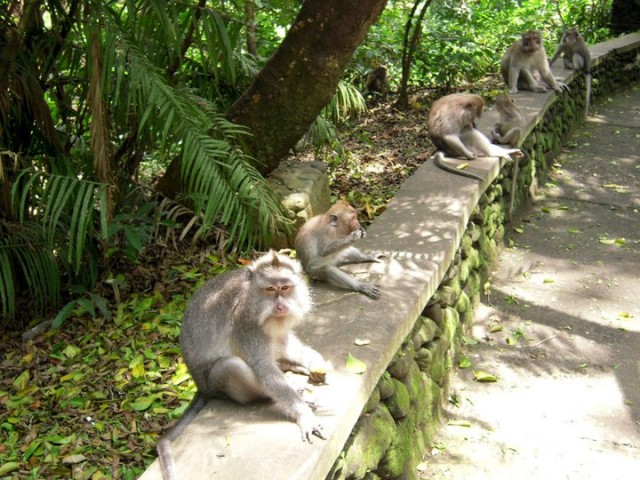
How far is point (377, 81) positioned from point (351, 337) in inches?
285

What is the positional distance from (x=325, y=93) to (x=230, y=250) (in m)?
1.43

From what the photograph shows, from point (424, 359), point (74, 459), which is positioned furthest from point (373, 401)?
point (74, 459)

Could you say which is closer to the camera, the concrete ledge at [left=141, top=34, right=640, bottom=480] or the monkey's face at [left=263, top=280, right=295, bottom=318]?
the concrete ledge at [left=141, top=34, right=640, bottom=480]

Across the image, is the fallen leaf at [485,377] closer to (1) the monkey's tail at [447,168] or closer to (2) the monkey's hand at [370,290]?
(2) the monkey's hand at [370,290]

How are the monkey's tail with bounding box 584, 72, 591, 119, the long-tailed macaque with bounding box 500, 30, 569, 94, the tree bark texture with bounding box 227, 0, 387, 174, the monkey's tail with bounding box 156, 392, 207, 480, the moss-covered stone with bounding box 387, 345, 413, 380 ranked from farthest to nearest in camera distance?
1. the monkey's tail with bounding box 584, 72, 591, 119
2. the long-tailed macaque with bounding box 500, 30, 569, 94
3. the tree bark texture with bounding box 227, 0, 387, 174
4. the moss-covered stone with bounding box 387, 345, 413, 380
5. the monkey's tail with bounding box 156, 392, 207, 480

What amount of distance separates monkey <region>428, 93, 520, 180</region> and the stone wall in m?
0.34

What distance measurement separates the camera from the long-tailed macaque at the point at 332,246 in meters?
3.98

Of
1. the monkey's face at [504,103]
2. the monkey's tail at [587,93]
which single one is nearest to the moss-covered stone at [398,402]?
the monkey's face at [504,103]

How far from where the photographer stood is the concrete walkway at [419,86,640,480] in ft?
12.8

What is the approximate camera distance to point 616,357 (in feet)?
16.0

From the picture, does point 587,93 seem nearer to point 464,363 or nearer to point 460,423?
point 464,363

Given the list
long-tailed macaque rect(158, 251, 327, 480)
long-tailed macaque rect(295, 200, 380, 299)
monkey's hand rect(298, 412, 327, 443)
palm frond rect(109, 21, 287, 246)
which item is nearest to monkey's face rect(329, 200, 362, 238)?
long-tailed macaque rect(295, 200, 380, 299)

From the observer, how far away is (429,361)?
4.00 metres

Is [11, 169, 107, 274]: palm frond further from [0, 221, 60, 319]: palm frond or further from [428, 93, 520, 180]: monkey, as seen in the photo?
[428, 93, 520, 180]: monkey
